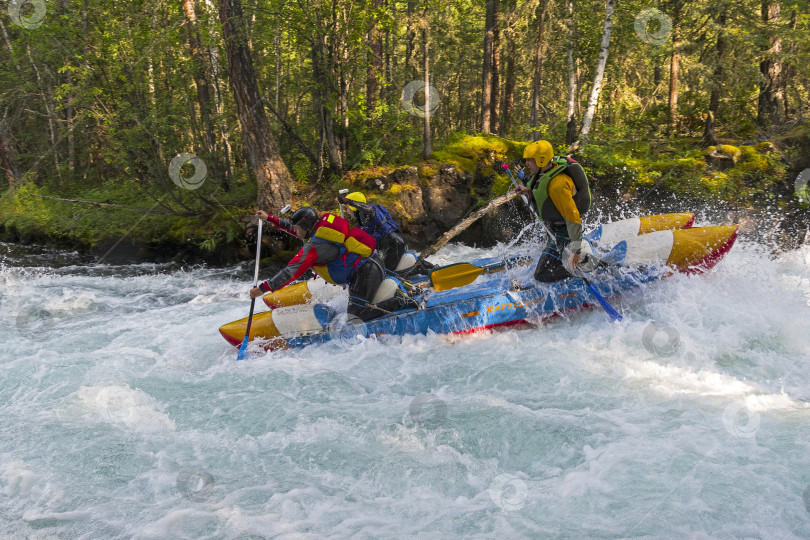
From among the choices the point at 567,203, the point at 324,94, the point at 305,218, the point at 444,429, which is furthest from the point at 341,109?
the point at 444,429

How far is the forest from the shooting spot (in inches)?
427

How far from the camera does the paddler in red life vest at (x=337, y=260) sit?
5.39 m

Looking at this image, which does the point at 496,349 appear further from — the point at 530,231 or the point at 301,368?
the point at 530,231

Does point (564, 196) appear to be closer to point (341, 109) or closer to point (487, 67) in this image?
point (341, 109)

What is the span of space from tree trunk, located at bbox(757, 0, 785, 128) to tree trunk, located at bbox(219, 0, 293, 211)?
10924mm

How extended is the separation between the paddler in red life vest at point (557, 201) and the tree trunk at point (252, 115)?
6.63m

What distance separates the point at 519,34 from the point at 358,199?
11.4 metres

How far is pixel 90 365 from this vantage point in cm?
608

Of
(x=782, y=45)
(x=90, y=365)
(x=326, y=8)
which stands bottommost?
(x=90, y=365)

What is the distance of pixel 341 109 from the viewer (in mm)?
12078

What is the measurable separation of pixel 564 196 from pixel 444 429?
2.67 m

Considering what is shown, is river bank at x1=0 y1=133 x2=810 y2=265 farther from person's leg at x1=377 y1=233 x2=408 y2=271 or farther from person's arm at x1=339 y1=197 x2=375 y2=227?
person's arm at x1=339 y1=197 x2=375 y2=227

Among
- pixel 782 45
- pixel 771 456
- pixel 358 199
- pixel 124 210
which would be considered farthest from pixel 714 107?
pixel 124 210

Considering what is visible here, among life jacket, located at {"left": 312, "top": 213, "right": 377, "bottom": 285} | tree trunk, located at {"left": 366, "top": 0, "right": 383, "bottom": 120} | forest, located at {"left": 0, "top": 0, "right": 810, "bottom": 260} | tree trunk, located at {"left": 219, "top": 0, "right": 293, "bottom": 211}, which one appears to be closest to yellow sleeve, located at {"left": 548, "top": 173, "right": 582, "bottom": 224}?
life jacket, located at {"left": 312, "top": 213, "right": 377, "bottom": 285}
